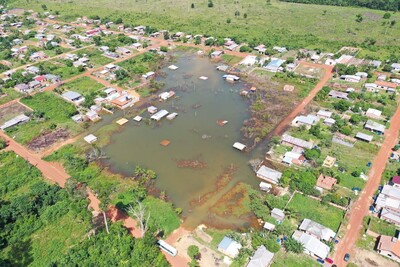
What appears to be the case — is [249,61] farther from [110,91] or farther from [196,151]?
[196,151]

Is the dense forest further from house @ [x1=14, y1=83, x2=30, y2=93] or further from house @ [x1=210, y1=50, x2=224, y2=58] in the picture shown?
house @ [x1=14, y1=83, x2=30, y2=93]

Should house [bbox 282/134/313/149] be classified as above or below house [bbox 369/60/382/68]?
below

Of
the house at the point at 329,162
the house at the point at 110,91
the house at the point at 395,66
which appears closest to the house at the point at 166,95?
the house at the point at 110,91

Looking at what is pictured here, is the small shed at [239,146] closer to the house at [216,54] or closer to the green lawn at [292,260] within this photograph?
the green lawn at [292,260]

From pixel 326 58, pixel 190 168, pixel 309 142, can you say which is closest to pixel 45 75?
pixel 190 168

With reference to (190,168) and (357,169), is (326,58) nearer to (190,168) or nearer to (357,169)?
(357,169)

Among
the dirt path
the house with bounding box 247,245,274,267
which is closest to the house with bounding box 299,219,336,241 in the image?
the house with bounding box 247,245,274,267
